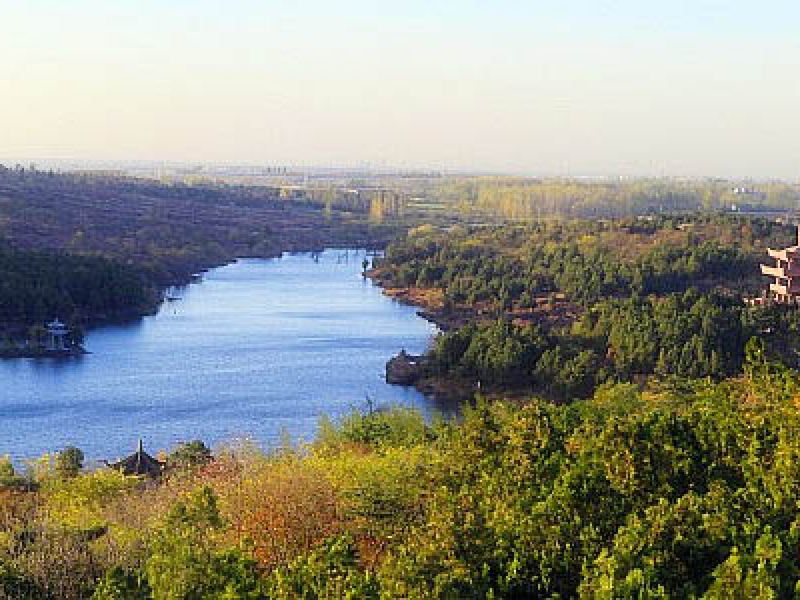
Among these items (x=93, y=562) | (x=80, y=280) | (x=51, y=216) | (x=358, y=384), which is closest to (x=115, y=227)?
(x=51, y=216)

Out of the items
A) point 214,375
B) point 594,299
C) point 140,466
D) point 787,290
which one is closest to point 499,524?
point 140,466

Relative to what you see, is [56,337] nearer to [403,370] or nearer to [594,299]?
[403,370]

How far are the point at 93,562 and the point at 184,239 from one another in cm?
2927

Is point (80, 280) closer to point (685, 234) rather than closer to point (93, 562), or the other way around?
point (685, 234)

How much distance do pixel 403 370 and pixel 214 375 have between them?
2756 millimetres

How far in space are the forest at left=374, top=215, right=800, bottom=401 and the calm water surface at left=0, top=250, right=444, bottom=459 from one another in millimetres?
1399

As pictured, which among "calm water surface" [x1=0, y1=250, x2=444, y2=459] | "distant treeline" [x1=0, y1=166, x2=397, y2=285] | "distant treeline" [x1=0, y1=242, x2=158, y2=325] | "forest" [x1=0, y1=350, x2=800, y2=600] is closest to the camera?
"forest" [x1=0, y1=350, x2=800, y2=600]

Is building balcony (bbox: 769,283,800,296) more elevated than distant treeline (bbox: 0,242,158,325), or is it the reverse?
building balcony (bbox: 769,283,800,296)

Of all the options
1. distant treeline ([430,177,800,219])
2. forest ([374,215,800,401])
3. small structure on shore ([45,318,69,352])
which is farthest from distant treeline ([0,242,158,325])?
distant treeline ([430,177,800,219])

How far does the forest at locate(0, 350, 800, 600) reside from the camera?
3.75 metres

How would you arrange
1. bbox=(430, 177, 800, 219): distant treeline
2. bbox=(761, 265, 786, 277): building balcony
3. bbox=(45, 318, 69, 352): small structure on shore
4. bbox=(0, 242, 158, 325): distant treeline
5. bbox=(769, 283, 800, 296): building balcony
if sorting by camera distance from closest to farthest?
bbox=(45, 318, 69, 352): small structure on shore → bbox=(769, 283, 800, 296): building balcony → bbox=(761, 265, 786, 277): building balcony → bbox=(0, 242, 158, 325): distant treeline → bbox=(430, 177, 800, 219): distant treeline

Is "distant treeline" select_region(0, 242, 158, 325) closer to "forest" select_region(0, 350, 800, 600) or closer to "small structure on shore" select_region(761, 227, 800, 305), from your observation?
"small structure on shore" select_region(761, 227, 800, 305)

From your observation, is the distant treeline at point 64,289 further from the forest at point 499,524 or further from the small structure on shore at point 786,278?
the forest at point 499,524

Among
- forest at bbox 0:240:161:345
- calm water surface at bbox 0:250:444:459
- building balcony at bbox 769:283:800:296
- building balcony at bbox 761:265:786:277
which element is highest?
building balcony at bbox 761:265:786:277
